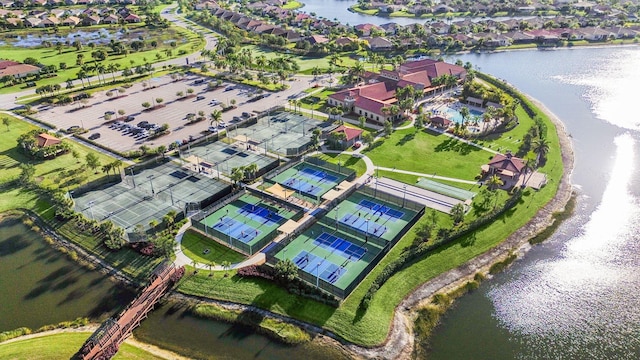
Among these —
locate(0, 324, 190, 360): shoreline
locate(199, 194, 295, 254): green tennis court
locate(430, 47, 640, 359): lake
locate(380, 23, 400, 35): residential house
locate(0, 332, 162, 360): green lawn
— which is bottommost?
locate(0, 324, 190, 360): shoreline

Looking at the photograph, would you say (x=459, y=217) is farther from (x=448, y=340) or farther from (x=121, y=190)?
(x=121, y=190)

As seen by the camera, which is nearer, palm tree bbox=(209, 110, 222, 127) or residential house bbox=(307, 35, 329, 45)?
palm tree bbox=(209, 110, 222, 127)

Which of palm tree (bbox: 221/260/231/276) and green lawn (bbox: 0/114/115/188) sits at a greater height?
green lawn (bbox: 0/114/115/188)

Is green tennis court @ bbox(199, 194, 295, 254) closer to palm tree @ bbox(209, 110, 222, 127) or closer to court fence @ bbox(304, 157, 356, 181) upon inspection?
court fence @ bbox(304, 157, 356, 181)

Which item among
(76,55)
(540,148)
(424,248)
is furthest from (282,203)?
(76,55)

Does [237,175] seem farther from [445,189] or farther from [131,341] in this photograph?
[445,189]

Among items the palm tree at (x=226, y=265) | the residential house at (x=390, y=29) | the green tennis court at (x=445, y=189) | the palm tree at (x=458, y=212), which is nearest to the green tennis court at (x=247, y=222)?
the palm tree at (x=226, y=265)

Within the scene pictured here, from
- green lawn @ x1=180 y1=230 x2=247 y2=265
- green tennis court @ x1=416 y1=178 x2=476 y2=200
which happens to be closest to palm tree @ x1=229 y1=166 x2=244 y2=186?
green lawn @ x1=180 y1=230 x2=247 y2=265

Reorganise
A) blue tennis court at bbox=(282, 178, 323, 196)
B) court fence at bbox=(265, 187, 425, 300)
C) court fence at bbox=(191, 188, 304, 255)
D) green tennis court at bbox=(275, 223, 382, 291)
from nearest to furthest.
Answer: court fence at bbox=(265, 187, 425, 300)
green tennis court at bbox=(275, 223, 382, 291)
court fence at bbox=(191, 188, 304, 255)
blue tennis court at bbox=(282, 178, 323, 196)
